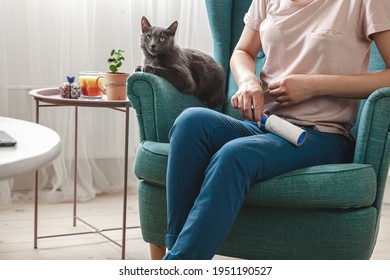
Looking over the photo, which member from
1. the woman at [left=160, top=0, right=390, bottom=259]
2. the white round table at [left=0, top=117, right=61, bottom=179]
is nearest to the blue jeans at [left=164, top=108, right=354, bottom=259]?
the woman at [left=160, top=0, right=390, bottom=259]

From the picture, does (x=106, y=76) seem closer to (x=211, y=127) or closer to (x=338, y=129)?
(x=211, y=127)

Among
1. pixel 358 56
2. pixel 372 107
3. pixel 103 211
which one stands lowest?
pixel 103 211

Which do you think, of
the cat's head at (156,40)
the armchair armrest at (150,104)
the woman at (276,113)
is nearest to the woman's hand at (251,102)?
the woman at (276,113)

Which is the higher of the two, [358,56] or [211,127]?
[358,56]

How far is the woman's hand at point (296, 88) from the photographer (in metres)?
1.62

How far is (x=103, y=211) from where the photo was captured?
2652 millimetres

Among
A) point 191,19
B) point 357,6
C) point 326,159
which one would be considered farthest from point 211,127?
point 191,19

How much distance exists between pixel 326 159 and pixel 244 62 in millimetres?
425

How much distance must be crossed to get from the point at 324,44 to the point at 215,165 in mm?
483

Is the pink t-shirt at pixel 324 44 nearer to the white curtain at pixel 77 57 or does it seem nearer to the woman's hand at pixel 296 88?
the woman's hand at pixel 296 88

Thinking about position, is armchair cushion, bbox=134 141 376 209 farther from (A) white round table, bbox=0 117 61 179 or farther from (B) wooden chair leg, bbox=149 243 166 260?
(A) white round table, bbox=0 117 61 179

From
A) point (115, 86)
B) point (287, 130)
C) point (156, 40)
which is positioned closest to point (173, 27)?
point (156, 40)

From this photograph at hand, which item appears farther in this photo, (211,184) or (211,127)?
(211,127)

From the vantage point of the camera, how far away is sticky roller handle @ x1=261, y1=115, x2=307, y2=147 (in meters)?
1.52
